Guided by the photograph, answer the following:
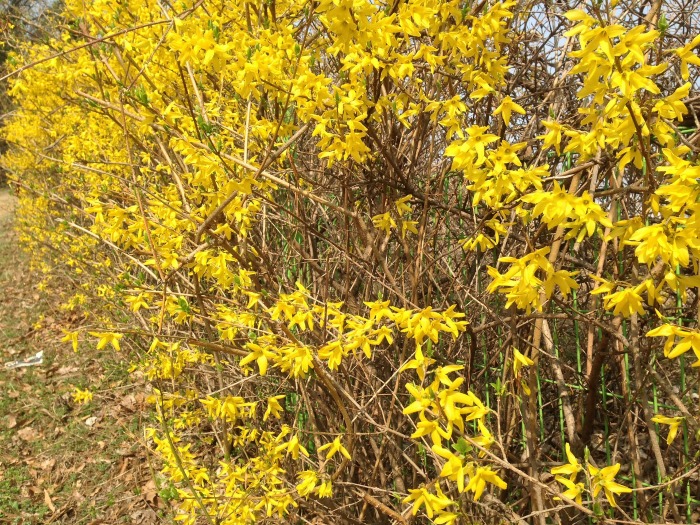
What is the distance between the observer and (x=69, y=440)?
455cm

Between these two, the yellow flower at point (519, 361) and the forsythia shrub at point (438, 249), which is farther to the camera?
the yellow flower at point (519, 361)

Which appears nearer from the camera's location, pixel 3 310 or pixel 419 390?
pixel 419 390

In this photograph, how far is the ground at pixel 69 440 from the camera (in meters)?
3.77

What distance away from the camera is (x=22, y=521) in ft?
12.5

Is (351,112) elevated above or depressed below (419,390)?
above

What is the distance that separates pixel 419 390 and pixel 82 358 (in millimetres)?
5248

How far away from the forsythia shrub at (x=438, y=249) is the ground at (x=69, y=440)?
79 cm

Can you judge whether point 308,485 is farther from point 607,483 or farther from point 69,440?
point 69,440

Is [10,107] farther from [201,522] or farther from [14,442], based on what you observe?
[201,522]

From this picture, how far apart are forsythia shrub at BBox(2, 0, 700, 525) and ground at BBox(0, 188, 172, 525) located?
2.60 feet

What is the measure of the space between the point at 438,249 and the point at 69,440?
11.8 ft

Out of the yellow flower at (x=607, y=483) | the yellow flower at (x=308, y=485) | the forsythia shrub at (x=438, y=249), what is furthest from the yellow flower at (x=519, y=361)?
the yellow flower at (x=308, y=485)

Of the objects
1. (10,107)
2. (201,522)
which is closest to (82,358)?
(201,522)

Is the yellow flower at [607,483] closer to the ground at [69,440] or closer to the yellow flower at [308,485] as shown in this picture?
the yellow flower at [308,485]
